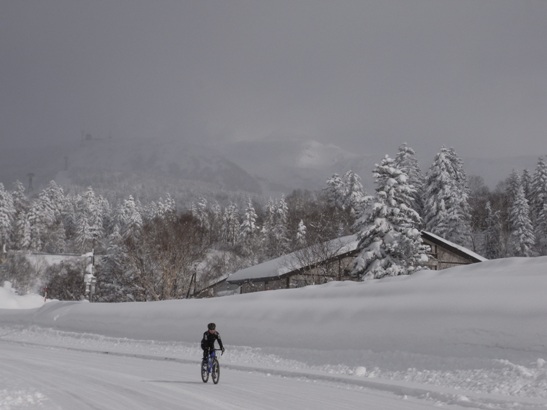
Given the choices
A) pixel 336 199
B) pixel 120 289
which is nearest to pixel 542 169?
pixel 336 199

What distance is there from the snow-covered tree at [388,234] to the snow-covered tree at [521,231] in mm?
45703

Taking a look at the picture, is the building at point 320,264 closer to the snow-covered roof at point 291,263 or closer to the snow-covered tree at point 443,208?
the snow-covered roof at point 291,263

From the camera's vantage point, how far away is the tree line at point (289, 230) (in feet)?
133

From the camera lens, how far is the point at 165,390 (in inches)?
563

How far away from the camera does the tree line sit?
1596 inches

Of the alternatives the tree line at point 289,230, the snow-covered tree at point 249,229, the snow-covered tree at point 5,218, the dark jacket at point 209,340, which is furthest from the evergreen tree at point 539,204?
the snow-covered tree at point 5,218

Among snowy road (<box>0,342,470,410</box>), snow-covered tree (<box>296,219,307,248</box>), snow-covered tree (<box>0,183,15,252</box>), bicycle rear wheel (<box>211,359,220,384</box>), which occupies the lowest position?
snowy road (<box>0,342,470,410</box>)

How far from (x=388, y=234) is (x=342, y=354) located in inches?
741

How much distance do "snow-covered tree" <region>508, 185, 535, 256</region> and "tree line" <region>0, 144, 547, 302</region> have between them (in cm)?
17

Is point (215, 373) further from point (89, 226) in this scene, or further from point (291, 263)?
point (89, 226)

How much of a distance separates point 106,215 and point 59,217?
55.2ft

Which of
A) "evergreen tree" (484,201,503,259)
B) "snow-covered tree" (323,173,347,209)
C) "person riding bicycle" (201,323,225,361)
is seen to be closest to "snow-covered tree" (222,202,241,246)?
"snow-covered tree" (323,173,347,209)

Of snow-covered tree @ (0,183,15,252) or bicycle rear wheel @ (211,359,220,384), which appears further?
snow-covered tree @ (0,183,15,252)

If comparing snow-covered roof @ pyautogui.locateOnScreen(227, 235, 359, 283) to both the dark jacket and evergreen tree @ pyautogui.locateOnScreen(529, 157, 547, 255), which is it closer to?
the dark jacket
